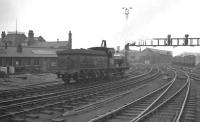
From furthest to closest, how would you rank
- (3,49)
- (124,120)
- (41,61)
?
1. (41,61)
2. (3,49)
3. (124,120)

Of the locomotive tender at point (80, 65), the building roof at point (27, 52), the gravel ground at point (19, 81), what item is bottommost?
the gravel ground at point (19, 81)

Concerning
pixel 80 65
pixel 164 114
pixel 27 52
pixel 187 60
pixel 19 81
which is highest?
pixel 27 52

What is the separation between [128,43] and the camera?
4331 centimetres

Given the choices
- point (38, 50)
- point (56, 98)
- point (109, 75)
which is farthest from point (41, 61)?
point (56, 98)

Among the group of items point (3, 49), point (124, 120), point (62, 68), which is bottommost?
point (124, 120)

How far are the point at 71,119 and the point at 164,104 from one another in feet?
18.3

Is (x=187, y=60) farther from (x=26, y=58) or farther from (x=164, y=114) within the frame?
(x=164, y=114)

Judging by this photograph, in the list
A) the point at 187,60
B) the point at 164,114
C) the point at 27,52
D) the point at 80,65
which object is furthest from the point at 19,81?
the point at 187,60

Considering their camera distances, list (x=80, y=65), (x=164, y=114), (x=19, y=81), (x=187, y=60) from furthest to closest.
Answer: (x=187, y=60) < (x=19, y=81) < (x=80, y=65) < (x=164, y=114)

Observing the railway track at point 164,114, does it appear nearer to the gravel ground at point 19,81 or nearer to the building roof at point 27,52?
the gravel ground at point 19,81

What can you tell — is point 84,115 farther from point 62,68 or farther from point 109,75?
point 109,75

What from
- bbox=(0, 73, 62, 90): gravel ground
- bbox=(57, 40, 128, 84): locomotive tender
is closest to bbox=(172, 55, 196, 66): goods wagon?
bbox=(57, 40, 128, 84): locomotive tender

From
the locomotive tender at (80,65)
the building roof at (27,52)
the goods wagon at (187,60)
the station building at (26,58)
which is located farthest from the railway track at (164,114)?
the goods wagon at (187,60)

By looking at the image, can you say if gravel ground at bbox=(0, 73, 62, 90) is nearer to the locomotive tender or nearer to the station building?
the locomotive tender
